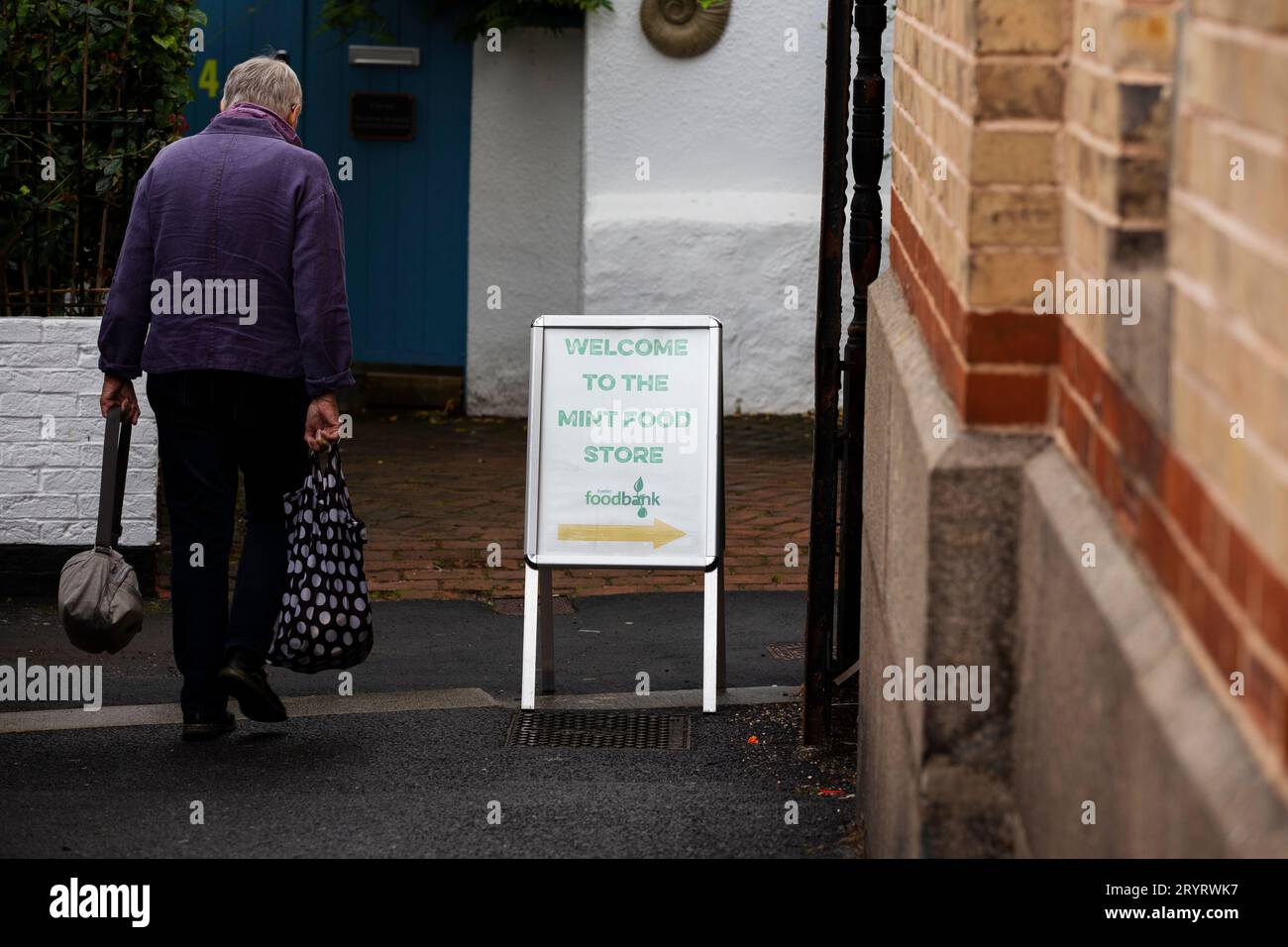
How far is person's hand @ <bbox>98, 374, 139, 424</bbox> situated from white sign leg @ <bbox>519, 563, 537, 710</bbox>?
1314 mm

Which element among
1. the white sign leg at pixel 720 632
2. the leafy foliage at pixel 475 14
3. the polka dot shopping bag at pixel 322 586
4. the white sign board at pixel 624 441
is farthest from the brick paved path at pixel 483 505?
the leafy foliage at pixel 475 14

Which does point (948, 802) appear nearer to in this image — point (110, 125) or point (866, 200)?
point (866, 200)

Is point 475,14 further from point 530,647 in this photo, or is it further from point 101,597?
point 101,597

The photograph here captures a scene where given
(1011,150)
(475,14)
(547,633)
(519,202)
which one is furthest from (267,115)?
(519,202)

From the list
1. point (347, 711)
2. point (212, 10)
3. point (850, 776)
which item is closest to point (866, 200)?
point (850, 776)

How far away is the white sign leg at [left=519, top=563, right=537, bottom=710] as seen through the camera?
581 centimetres

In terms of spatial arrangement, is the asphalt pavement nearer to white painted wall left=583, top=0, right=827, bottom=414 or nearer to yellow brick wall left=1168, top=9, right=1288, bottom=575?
yellow brick wall left=1168, top=9, right=1288, bottom=575

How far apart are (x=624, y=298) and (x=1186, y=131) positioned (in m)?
9.09

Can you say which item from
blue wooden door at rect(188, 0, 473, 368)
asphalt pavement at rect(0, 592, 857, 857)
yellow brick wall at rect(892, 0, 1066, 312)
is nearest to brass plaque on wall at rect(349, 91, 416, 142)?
blue wooden door at rect(188, 0, 473, 368)

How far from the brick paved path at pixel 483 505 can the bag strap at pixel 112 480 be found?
1.89 m

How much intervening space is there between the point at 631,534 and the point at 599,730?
69 cm

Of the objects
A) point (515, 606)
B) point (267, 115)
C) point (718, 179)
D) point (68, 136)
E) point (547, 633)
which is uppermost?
point (267, 115)

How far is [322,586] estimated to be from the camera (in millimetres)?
5234

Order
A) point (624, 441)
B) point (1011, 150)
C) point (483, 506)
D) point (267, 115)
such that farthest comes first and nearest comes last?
point (483, 506) < point (624, 441) < point (267, 115) < point (1011, 150)
